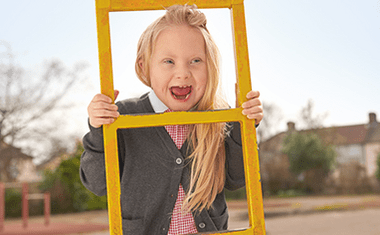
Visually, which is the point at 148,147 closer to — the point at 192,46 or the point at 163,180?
the point at 163,180

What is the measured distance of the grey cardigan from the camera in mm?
1244

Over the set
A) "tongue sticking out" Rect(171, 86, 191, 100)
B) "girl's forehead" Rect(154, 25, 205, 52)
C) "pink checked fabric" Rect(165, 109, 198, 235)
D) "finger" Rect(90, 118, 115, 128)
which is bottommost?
"pink checked fabric" Rect(165, 109, 198, 235)

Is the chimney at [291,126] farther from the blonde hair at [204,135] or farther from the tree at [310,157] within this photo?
the blonde hair at [204,135]

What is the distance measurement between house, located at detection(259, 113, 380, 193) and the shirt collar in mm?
11673

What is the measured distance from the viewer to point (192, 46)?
48.5 inches

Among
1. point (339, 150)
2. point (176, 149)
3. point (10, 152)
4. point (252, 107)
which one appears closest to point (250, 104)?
point (252, 107)

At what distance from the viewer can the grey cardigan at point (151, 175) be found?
1.24 metres

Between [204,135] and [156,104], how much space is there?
22cm

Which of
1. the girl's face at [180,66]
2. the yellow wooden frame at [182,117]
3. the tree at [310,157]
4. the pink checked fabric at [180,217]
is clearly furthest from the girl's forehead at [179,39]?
the tree at [310,157]

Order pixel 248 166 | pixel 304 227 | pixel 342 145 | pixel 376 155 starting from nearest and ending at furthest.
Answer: pixel 248 166, pixel 304 227, pixel 376 155, pixel 342 145

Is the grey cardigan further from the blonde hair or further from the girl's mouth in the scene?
the girl's mouth

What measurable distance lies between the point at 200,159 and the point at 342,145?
15078 millimetres


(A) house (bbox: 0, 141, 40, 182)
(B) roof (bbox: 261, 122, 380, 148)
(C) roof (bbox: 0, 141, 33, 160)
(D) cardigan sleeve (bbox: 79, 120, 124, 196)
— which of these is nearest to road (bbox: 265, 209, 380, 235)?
(B) roof (bbox: 261, 122, 380, 148)

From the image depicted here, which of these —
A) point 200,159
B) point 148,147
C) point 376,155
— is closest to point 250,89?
point 200,159
